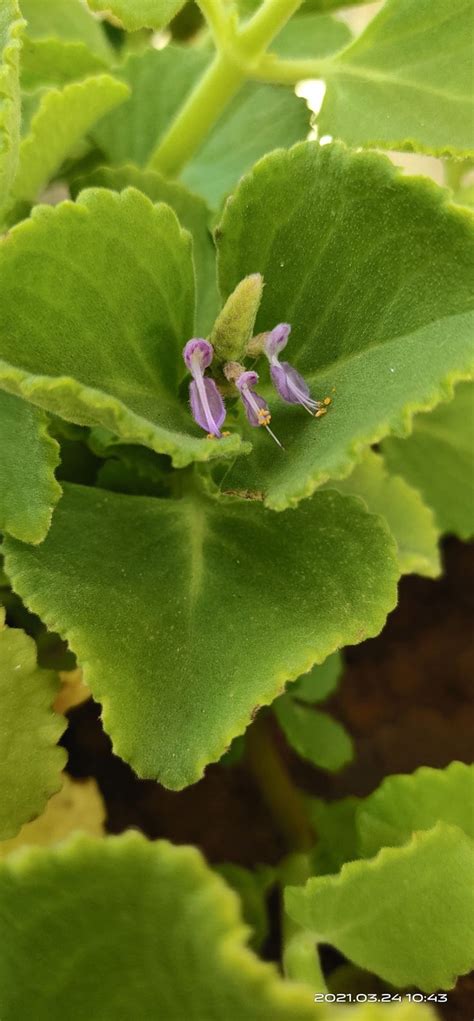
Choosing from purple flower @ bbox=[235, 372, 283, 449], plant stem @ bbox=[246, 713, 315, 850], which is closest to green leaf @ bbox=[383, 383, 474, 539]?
plant stem @ bbox=[246, 713, 315, 850]

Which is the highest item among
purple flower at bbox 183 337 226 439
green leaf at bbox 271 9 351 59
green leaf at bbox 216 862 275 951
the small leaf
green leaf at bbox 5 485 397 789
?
green leaf at bbox 271 9 351 59

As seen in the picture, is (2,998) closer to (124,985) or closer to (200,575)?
(124,985)

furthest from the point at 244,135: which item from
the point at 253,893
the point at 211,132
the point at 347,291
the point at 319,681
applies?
the point at 253,893

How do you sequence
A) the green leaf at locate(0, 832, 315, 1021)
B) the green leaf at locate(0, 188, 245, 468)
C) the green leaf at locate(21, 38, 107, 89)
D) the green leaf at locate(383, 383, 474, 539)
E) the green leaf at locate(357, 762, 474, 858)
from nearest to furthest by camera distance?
the green leaf at locate(0, 832, 315, 1021), the green leaf at locate(0, 188, 245, 468), the green leaf at locate(357, 762, 474, 858), the green leaf at locate(21, 38, 107, 89), the green leaf at locate(383, 383, 474, 539)

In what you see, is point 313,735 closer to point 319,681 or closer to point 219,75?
point 319,681

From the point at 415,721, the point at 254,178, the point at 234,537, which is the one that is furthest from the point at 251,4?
the point at 415,721

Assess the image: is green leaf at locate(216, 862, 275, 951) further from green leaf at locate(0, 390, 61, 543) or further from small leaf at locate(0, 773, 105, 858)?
green leaf at locate(0, 390, 61, 543)

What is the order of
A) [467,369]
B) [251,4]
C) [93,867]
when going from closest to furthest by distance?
[93,867]
[467,369]
[251,4]
